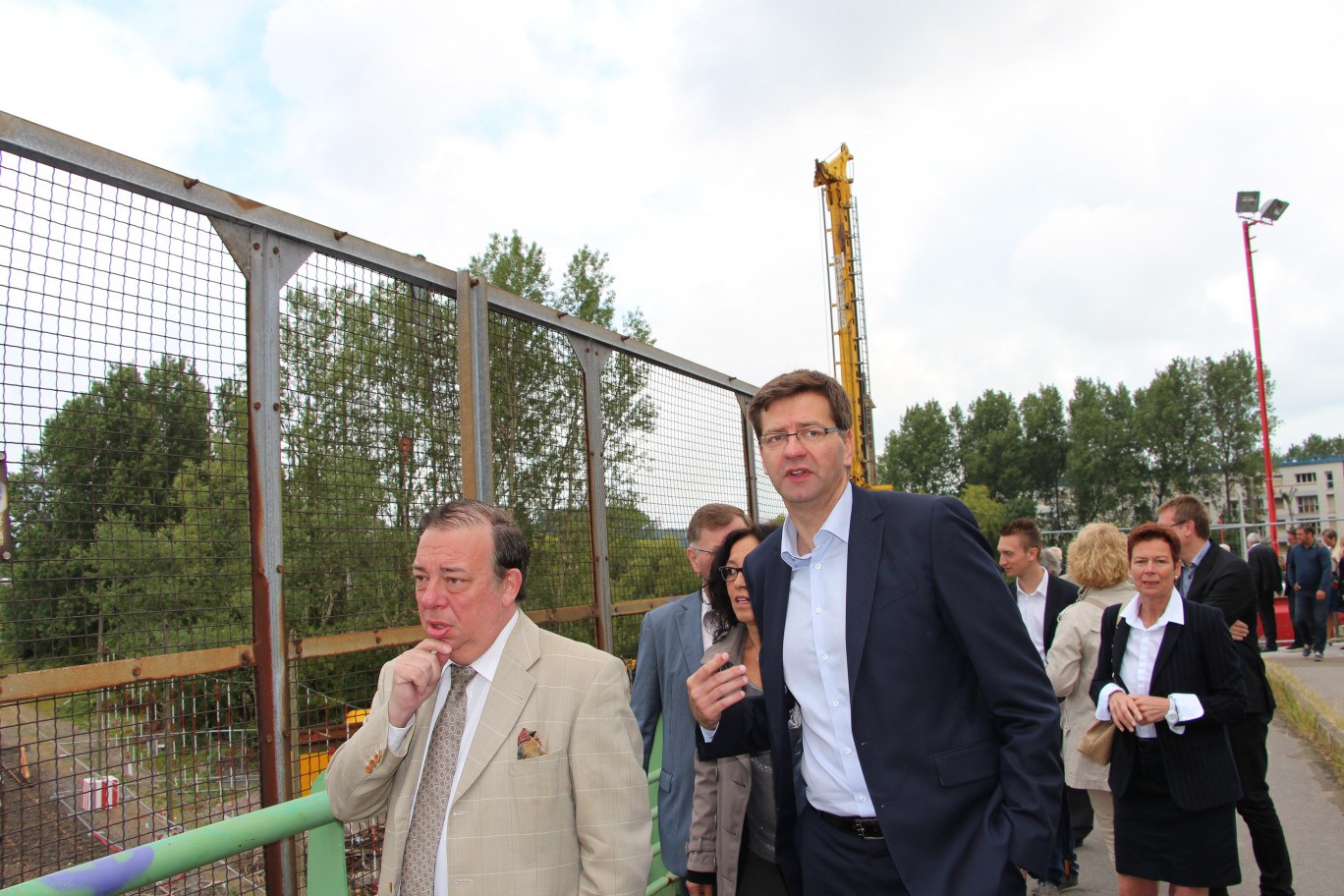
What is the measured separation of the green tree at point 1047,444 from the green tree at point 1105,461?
8.23ft

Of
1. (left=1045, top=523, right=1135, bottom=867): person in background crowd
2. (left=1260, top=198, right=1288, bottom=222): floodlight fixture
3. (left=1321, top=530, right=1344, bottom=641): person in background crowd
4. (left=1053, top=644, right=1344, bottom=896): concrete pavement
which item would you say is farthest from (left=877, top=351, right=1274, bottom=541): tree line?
(left=1045, top=523, right=1135, bottom=867): person in background crowd

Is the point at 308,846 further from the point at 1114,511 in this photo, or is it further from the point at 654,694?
the point at 1114,511

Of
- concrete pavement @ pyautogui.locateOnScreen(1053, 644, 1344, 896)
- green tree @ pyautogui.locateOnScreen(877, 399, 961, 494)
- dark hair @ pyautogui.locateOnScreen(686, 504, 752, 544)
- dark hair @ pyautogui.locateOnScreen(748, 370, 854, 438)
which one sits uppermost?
green tree @ pyautogui.locateOnScreen(877, 399, 961, 494)

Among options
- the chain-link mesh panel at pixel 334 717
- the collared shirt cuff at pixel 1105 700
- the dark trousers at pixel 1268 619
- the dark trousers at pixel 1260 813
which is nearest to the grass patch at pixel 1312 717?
the dark trousers at pixel 1268 619

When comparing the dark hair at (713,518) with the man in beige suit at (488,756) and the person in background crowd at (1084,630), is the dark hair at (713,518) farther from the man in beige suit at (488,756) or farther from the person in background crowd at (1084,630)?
the person in background crowd at (1084,630)

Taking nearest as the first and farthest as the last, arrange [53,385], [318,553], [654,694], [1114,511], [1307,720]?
[53,385], [318,553], [654,694], [1307,720], [1114,511]

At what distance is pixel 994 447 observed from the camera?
2960 inches

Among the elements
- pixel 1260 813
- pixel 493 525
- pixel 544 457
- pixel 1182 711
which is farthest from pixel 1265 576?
pixel 493 525

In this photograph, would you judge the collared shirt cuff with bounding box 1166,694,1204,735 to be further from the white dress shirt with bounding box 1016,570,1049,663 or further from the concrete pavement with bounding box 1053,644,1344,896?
the concrete pavement with bounding box 1053,644,1344,896

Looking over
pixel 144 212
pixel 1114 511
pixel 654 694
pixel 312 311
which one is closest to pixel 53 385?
pixel 144 212

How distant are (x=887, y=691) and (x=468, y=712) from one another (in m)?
1.06

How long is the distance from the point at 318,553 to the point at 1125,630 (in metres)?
3.36

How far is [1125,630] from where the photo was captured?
3.75 metres

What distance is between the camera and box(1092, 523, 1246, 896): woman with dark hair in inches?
133
